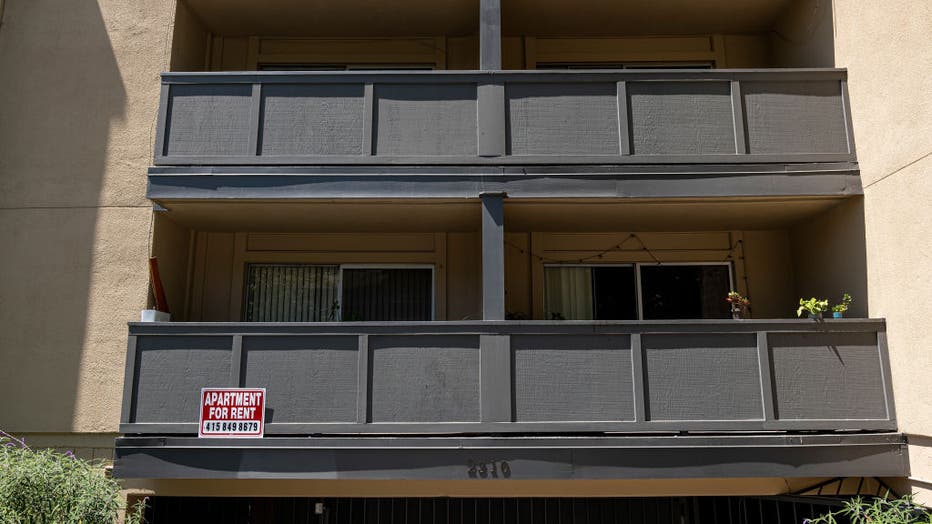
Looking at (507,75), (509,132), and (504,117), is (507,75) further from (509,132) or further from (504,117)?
(509,132)

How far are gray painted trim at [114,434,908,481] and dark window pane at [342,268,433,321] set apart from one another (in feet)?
8.59

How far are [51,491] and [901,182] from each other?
865cm

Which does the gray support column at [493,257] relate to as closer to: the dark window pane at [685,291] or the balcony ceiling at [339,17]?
the dark window pane at [685,291]

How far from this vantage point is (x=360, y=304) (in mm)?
9914

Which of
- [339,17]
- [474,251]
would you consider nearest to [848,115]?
[474,251]

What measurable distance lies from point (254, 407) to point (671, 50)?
726 cm

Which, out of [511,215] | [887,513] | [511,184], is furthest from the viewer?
[511,215]

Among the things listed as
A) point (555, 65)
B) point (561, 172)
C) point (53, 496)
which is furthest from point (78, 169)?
point (555, 65)

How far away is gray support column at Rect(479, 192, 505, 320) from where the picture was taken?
7.96 meters

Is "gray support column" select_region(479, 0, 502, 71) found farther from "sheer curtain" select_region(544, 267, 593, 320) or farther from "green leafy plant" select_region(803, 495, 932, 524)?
"green leafy plant" select_region(803, 495, 932, 524)

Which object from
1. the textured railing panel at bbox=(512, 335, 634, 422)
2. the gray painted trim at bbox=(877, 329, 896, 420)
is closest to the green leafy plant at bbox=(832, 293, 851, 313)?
the gray painted trim at bbox=(877, 329, 896, 420)

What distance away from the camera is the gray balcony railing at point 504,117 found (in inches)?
328

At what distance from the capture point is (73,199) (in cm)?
876

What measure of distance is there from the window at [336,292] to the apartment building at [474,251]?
0.04m
